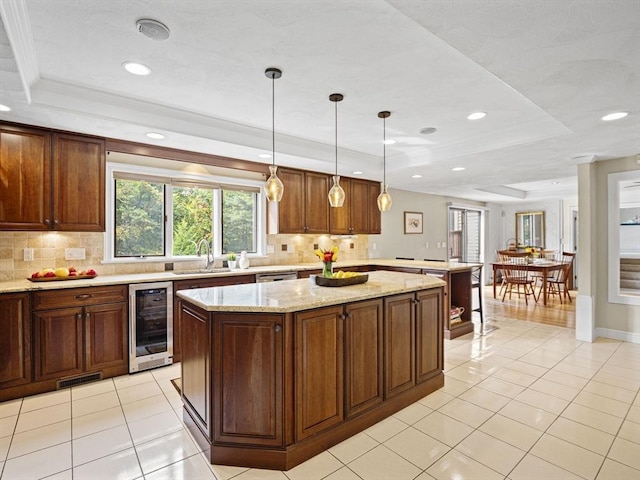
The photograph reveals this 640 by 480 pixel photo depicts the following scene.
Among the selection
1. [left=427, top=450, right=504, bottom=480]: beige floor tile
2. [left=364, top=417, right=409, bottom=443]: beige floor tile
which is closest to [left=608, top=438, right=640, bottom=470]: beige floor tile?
[left=427, top=450, right=504, bottom=480]: beige floor tile

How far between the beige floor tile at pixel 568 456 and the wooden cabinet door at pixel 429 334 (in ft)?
2.86

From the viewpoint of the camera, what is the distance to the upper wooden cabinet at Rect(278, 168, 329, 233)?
4895 millimetres

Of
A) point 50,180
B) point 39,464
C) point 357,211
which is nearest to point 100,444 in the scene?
point 39,464

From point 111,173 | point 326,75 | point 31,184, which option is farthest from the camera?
point 111,173

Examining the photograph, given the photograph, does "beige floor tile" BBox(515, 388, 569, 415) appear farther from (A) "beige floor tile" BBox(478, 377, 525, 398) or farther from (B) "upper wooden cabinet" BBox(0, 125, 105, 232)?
(B) "upper wooden cabinet" BBox(0, 125, 105, 232)

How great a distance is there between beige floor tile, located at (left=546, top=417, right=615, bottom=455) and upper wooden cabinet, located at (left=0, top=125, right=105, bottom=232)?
425cm

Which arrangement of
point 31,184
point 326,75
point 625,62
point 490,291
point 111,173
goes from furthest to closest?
point 490,291, point 111,173, point 31,184, point 326,75, point 625,62

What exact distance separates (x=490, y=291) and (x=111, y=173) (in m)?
8.08

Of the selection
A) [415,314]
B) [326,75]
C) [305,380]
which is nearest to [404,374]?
[415,314]

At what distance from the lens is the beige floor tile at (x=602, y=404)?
2602 mm

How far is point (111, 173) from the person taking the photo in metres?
3.73

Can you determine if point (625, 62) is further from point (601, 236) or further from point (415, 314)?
point (601, 236)

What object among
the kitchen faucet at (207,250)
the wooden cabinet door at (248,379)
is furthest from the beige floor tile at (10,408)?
the kitchen faucet at (207,250)

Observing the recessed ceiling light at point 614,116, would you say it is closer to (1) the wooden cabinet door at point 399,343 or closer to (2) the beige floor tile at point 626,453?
(1) the wooden cabinet door at point 399,343
